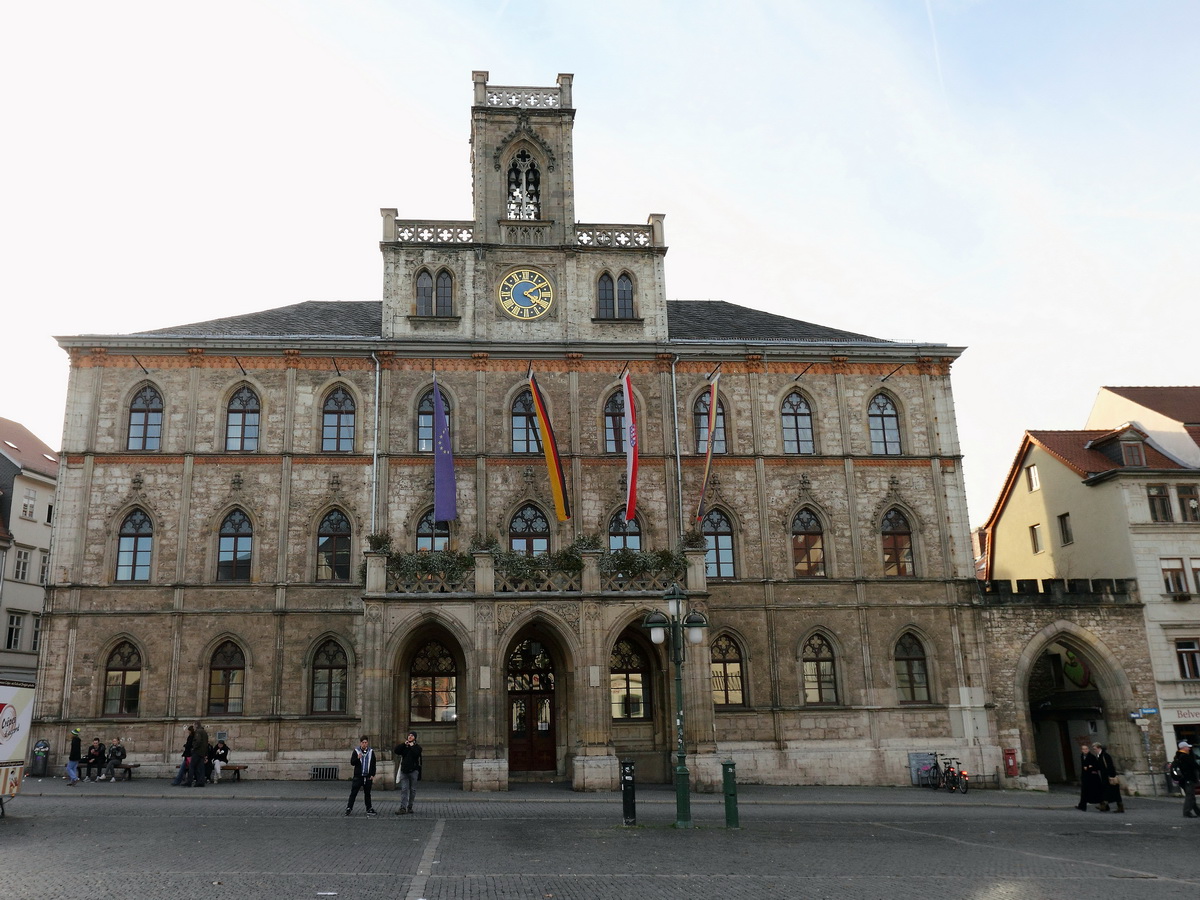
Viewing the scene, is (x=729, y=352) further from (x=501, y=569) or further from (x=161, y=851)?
(x=161, y=851)

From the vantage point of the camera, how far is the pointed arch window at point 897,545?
34188 millimetres

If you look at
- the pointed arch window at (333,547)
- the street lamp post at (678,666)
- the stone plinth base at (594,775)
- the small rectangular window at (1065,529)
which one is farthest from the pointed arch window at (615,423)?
the small rectangular window at (1065,529)

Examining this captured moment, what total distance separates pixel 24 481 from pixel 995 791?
44676 mm

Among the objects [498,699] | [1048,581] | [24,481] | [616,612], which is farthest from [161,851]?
[24,481]

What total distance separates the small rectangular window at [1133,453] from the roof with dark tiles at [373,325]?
1002 cm

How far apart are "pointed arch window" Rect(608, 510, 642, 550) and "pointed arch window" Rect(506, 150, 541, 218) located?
38.3ft

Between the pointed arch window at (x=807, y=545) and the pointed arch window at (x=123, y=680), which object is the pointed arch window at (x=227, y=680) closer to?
the pointed arch window at (x=123, y=680)

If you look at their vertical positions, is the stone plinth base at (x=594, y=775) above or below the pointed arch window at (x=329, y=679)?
below

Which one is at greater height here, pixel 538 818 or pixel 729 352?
pixel 729 352

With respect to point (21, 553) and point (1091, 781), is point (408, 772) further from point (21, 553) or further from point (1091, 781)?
point (21, 553)

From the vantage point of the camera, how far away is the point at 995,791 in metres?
31.5

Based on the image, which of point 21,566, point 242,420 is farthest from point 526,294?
point 21,566

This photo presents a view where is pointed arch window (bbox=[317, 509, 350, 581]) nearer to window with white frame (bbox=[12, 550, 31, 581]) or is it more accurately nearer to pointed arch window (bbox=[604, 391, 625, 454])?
pointed arch window (bbox=[604, 391, 625, 454])

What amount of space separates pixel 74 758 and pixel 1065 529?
3563cm
